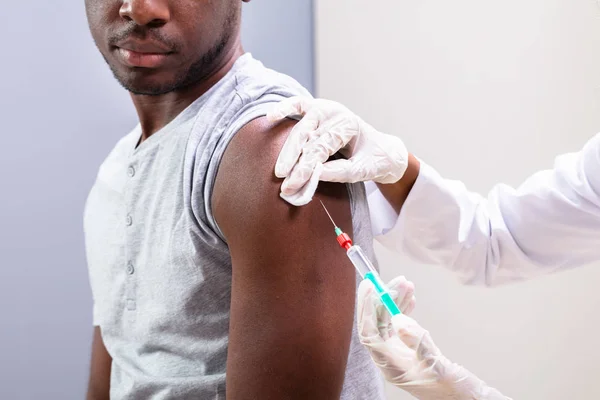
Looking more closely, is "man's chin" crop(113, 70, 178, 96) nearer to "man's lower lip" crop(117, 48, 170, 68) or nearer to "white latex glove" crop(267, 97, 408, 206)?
"man's lower lip" crop(117, 48, 170, 68)

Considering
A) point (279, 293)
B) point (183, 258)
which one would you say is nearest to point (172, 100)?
point (183, 258)

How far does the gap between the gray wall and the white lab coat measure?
103 cm

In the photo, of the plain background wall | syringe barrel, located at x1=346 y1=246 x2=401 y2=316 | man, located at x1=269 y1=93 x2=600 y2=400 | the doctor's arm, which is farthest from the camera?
the plain background wall

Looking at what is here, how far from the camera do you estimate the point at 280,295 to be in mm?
967

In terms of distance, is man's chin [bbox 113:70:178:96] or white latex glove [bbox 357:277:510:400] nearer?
white latex glove [bbox 357:277:510:400]

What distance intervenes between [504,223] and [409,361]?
55 cm

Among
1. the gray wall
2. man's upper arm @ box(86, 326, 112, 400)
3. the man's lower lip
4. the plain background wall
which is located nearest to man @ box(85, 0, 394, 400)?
the man's lower lip

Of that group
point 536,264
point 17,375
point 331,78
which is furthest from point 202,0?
point 17,375

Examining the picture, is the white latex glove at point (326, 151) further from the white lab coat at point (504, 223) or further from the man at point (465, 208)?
the white lab coat at point (504, 223)

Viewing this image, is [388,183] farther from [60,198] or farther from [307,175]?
[60,198]

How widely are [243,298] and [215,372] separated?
202 millimetres

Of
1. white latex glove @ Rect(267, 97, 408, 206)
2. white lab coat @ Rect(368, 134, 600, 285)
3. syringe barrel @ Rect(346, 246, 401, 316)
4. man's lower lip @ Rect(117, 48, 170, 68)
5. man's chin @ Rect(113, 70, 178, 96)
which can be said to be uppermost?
man's lower lip @ Rect(117, 48, 170, 68)

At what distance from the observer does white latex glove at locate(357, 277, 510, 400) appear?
2.91 ft

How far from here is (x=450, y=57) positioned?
199 cm
